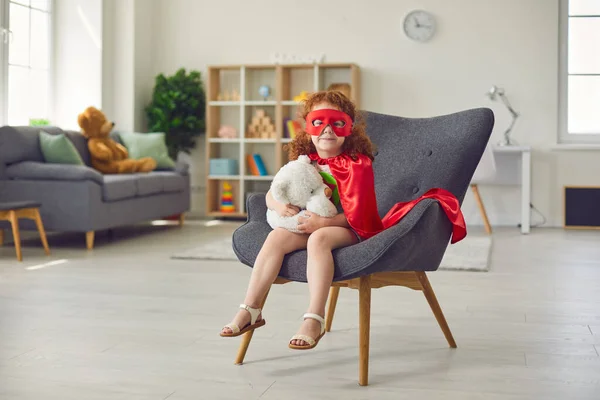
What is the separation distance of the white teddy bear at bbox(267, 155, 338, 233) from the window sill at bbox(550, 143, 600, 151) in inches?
195

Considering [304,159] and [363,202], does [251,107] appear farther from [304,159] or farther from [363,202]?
[363,202]

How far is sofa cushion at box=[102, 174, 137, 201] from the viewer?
18.2 ft

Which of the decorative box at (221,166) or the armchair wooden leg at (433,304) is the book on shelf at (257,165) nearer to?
the decorative box at (221,166)

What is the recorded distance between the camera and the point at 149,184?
20.5ft

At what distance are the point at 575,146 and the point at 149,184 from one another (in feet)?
11.7

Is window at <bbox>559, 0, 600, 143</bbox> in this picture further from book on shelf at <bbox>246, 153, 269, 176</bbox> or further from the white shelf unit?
book on shelf at <bbox>246, 153, 269, 176</bbox>

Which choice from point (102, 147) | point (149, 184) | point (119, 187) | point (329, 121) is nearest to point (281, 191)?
point (329, 121)

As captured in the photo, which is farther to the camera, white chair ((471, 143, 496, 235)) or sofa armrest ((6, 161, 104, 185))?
white chair ((471, 143, 496, 235))

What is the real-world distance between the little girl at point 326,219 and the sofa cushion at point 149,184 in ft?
11.9

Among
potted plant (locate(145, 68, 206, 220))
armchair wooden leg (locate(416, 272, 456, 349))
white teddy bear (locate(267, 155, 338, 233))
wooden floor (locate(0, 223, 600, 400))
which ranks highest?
potted plant (locate(145, 68, 206, 220))

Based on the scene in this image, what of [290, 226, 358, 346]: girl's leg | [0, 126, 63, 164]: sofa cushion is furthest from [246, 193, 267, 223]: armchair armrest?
[0, 126, 63, 164]: sofa cushion

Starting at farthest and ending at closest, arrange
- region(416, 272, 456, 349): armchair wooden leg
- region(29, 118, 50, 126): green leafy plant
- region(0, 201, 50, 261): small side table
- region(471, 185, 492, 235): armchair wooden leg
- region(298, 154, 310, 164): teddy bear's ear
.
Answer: region(471, 185, 492, 235): armchair wooden leg → region(29, 118, 50, 126): green leafy plant → region(0, 201, 50, 261): small side table → region(416, 272, 456, 349): armchair wooden leg → region(298, 154, 310, 164): teddy bear's ear

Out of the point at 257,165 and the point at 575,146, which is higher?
the point at 575,146

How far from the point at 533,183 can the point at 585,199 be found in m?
0.45
